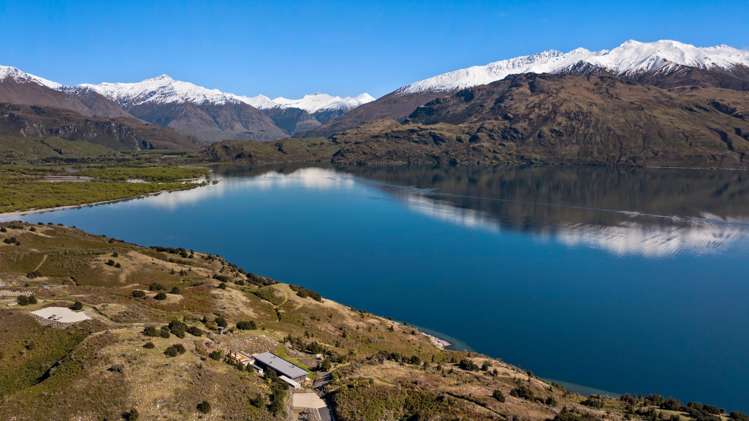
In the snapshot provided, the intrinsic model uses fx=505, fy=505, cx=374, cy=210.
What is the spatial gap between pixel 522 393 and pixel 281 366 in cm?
2994

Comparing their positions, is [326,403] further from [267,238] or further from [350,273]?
[267,238]

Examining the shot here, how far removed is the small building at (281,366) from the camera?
61094 mm

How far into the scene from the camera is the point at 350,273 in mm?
152375

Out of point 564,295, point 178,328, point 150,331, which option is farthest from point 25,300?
point 564,295

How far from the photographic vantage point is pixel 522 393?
61.9 m

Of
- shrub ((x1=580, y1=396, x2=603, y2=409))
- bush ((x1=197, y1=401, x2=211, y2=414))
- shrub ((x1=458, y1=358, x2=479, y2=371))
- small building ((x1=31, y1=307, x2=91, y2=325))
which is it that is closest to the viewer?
bush ((x1=197, y1=401, x2=211, y2=414))

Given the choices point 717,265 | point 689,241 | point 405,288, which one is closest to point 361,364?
point 405,288

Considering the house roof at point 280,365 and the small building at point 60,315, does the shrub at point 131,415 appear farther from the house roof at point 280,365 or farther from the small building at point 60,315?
the small building at point 60,315

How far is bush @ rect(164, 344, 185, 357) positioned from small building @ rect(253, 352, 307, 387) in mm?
9710

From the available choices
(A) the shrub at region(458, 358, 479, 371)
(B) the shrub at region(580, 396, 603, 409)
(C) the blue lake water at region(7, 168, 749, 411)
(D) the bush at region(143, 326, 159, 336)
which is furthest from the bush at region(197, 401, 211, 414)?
(C) the blue lake water at region(7, 168, 749, 411)

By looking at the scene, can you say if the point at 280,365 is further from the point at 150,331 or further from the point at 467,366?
the point at 467,366

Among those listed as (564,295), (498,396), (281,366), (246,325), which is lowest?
(564,295)

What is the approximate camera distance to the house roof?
61.4 metres

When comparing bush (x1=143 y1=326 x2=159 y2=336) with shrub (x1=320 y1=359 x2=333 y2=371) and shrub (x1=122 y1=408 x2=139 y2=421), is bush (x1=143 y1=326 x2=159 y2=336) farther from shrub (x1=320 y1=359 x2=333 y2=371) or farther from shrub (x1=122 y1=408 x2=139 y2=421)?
shrub (x1=320 y1=359 x2=333 y2=371)
